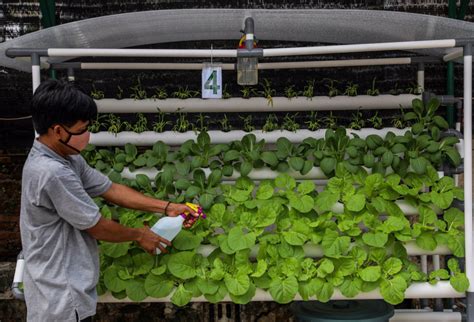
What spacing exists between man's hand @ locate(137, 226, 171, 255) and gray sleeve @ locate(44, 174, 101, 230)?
26 cm

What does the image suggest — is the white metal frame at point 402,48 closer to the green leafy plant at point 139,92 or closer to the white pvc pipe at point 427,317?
the white pvc pipe at point 427,317

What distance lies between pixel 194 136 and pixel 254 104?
0.39 m

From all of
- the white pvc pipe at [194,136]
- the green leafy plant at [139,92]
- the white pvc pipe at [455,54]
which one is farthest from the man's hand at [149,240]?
the white pvc pipe at [455,54]

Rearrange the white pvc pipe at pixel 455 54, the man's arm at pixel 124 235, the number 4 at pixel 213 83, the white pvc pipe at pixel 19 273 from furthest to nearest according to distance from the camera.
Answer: the white pvc pipe at pixel 455 54 → the number 4 at pixel 213 83 → the white pvc pipe at pixel 19 273 → the man's arm at pixel 124 235

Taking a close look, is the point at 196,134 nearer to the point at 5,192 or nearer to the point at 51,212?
the point at 51,212

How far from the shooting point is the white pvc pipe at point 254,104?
3467 mm

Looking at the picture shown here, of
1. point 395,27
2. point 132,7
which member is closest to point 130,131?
point 132,7

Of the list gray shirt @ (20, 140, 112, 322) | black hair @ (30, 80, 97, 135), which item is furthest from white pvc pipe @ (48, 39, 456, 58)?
gray shirt @ (20, 140, 112, 322)

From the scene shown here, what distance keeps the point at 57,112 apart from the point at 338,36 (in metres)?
1.61

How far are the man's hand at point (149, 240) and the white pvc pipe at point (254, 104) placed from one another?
1020 millimetres

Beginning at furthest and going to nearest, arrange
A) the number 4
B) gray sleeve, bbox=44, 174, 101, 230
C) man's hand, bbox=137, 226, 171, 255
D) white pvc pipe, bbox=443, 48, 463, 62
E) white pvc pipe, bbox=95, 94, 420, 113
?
1. white pvc pipe, bbox=95, 94, 420, 113
2. white pvc pipe, bbox=443, 48, 463, 62
3. the number 4
4. man's hand, bbox=137, 226, 171, 255
5. gray sleeve, bbox=44, 174, 101, 230

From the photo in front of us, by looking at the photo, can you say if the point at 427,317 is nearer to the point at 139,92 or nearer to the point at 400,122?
the point at 400,122

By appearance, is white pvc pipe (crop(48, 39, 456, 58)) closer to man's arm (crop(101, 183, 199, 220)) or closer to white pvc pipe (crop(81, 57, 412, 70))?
man's arm (crop(101, 183, 199, 220))

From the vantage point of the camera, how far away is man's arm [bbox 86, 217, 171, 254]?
2.45m
